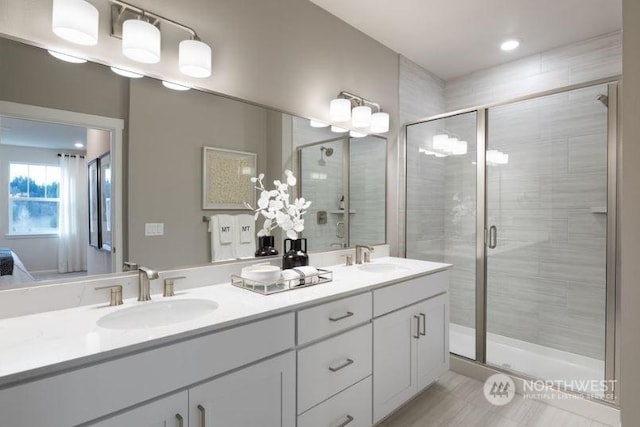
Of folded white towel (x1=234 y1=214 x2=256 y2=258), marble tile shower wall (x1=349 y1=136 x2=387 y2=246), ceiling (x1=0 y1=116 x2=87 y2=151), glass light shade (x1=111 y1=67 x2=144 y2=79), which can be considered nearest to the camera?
ceiling (x1=0 y1=116 x2=87 y2=151)

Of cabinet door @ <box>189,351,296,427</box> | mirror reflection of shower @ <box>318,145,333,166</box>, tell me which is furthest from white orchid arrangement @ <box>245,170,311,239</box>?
cabinet door @ <box>189,351,296,427</box>

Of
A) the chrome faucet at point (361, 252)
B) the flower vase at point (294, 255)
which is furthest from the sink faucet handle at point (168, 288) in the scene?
the chrome faucet at point (361, 252)

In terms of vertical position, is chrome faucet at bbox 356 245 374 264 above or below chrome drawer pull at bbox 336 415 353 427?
above

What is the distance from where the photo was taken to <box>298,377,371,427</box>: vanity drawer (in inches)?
55.4

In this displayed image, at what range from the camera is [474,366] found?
97.7 inches

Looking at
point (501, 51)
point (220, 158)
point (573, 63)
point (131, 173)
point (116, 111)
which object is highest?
point (501, 51)

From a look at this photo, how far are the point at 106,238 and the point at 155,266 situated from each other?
231 millimetres

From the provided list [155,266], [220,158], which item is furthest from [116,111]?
[155,266]

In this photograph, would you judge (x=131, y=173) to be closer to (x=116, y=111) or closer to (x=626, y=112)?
(x=116, y=111)

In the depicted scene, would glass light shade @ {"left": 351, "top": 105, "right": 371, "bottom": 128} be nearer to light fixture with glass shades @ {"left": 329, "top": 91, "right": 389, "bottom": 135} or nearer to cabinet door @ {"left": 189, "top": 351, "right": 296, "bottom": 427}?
light fixture with glass shades @ {"left": 329, "top": 91, "right": 389, "bottom": 135}

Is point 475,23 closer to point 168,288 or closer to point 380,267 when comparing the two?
point 380,267

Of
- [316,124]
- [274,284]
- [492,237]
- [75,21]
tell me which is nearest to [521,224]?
[492,237]

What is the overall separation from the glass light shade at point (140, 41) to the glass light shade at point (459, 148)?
2.43 metres

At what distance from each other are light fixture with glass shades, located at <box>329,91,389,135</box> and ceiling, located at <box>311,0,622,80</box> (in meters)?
0.53
